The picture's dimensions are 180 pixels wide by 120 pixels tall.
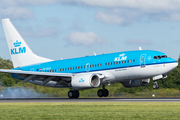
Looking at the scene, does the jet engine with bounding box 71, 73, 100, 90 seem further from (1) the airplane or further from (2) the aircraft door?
(2) the aircraft door

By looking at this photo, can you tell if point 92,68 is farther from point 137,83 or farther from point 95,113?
point 95,113

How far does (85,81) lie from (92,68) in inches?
131

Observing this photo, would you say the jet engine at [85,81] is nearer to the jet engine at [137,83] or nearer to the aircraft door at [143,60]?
the jet engine at [137,83]

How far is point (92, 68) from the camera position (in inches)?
1558

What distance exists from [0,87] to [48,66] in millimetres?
11530

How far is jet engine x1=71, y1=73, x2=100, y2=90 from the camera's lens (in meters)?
36.5

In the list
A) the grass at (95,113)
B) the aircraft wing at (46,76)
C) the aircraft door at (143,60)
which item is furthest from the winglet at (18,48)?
the grass at (95,113)

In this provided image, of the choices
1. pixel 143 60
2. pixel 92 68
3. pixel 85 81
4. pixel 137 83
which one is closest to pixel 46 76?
pixel 92 68

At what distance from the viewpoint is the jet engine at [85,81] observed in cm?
3651

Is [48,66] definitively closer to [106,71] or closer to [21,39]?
[21,39]

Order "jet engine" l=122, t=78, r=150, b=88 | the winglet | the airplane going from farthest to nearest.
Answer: the winglet
"jet engine" l=122, t=78, r=150, b=88
the airplane

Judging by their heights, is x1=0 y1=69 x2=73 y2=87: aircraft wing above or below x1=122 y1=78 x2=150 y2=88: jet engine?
above

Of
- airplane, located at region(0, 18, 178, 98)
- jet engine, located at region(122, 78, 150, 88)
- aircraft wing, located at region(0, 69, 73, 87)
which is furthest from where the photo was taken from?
aircraft wing, located at region(0, 69, 73, 87)

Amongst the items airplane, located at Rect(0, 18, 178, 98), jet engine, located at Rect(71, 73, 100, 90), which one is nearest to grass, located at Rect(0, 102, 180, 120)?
airplane, located at Rect(0, 18, 178, 98)
